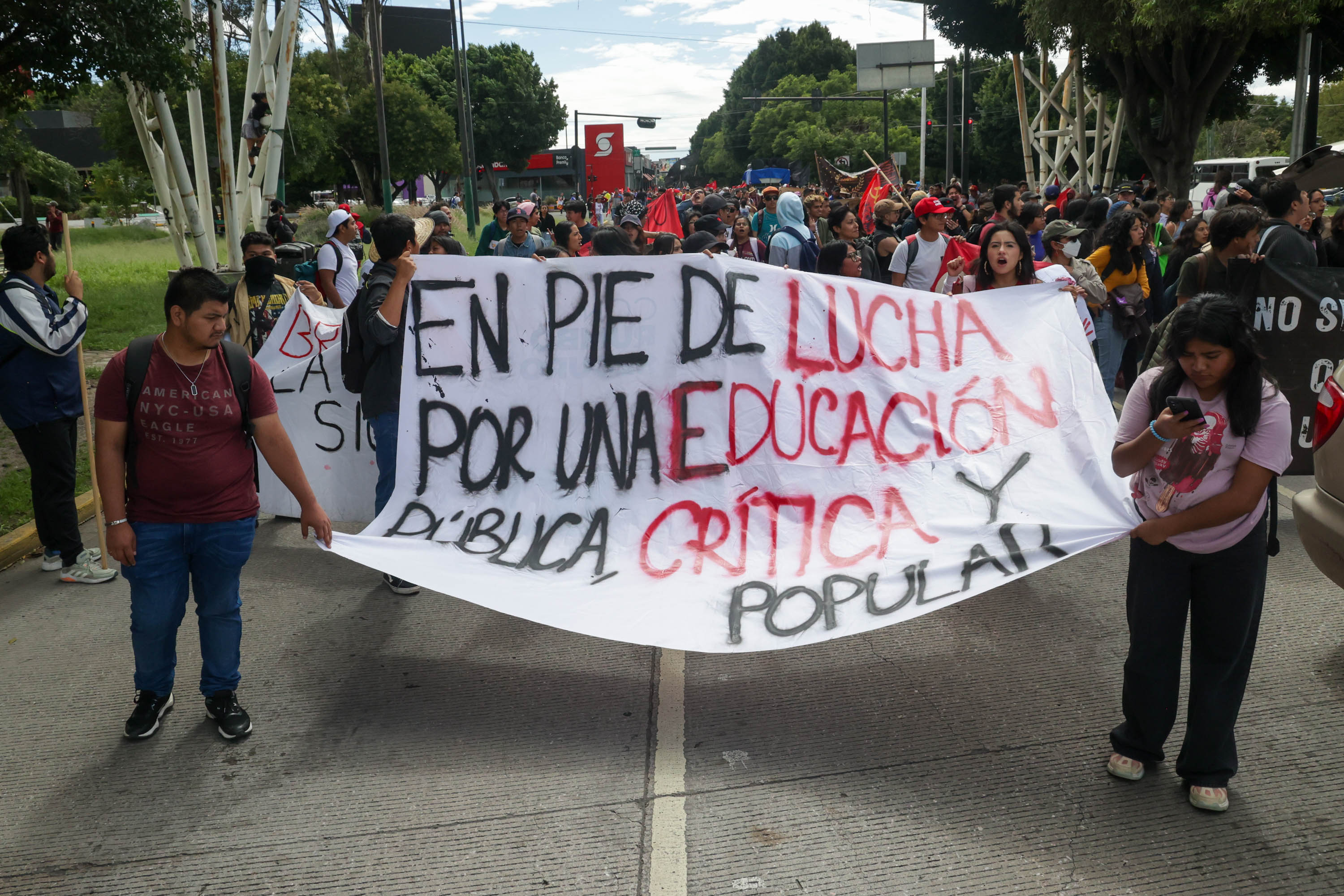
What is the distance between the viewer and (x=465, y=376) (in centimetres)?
505

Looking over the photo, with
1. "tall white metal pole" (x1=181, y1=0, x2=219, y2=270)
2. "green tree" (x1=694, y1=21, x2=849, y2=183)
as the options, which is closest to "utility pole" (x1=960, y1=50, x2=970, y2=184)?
"tall white metal pole" (x1=181, y1=0, x2=219, y2=270)

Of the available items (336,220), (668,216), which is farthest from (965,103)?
(336,220)

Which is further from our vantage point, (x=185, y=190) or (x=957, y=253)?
(x=185, y=190)

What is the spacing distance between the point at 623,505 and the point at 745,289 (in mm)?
1141

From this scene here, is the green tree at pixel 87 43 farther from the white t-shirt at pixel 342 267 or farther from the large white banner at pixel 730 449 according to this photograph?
the large white banner at pixel 730 449

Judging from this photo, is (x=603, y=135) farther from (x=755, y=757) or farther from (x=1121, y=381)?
(x=755, y=757)

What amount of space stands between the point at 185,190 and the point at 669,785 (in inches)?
518

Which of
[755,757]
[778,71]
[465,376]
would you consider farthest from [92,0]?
[778,71]

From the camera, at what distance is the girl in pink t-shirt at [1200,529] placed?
3.16 m

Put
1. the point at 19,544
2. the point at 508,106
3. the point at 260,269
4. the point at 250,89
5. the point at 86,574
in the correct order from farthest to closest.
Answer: the point at 508,106 → the point at 250,89 → the point at 260,269 → the point at 19,544 → the point at 86,574

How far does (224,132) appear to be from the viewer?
A: 1498 centimetres

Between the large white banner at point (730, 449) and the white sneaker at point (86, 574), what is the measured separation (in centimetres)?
219

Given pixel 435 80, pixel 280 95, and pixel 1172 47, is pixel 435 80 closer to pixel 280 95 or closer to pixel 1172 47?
pixel 1172 47

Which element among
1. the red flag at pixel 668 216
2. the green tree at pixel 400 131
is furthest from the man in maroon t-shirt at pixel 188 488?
the green tree at pixel 400 131
